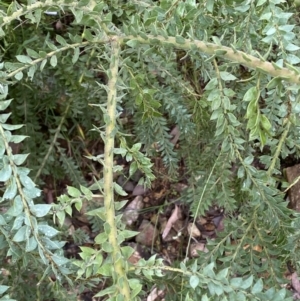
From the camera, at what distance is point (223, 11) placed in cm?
98

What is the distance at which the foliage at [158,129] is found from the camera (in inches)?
27.1

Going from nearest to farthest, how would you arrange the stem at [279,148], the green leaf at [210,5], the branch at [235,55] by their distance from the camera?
1. the branch at [235,55]
2. the green leaf at [210,5]
3. the stem at [279,148]

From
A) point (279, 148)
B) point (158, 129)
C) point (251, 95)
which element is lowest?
point (158, 129)

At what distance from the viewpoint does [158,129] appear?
1.27m

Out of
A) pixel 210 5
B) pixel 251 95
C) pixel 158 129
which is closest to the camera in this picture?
pixel 251 95

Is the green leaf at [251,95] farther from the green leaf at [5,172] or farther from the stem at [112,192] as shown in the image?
the green leaf at [5,172]

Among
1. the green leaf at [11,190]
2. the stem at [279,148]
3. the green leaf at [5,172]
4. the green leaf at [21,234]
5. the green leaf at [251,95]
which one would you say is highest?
the green leaf at [251,95]

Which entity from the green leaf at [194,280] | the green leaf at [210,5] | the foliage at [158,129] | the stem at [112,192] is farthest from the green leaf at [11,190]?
the green leaf at [210,5]

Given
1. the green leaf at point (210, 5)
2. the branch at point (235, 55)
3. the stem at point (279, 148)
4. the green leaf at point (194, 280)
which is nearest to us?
the branch at point (235, 55)

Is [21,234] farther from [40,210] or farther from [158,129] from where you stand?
[158,129]

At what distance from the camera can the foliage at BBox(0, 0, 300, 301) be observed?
69 cm

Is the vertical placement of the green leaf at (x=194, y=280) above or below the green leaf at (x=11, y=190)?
below

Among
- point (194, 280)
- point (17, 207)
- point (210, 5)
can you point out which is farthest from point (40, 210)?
point (210, 5)

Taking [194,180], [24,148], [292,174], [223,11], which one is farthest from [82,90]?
[292,174]
